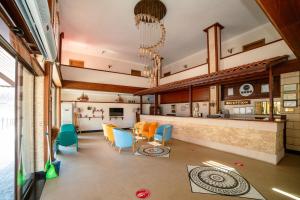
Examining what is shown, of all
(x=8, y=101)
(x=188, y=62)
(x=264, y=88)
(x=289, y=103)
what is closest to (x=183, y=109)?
(x=188, y=62)

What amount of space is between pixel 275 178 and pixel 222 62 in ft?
15.5

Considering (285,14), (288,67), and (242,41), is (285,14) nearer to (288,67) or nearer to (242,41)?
(288,67)

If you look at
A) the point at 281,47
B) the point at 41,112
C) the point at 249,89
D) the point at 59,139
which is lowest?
the point at 59,139

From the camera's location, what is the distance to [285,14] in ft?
6.26

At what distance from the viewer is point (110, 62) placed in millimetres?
10547

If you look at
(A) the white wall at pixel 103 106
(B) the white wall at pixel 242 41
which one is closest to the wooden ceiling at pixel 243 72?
(B) the white wall at pixel 242 41

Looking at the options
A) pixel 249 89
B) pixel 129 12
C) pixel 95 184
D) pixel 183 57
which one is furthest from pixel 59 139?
pixel 183 57

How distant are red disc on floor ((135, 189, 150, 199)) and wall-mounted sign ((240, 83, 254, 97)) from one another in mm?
5867

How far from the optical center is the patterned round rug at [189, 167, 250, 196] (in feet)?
8.75

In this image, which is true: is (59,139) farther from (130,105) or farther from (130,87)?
(130,105)

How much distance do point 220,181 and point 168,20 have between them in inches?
231

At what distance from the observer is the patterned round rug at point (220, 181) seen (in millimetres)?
2668

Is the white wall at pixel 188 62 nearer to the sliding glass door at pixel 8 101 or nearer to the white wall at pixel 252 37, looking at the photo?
the white wall at pixel 252 37

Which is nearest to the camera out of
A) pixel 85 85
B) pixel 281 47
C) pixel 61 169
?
pixel 61 169
